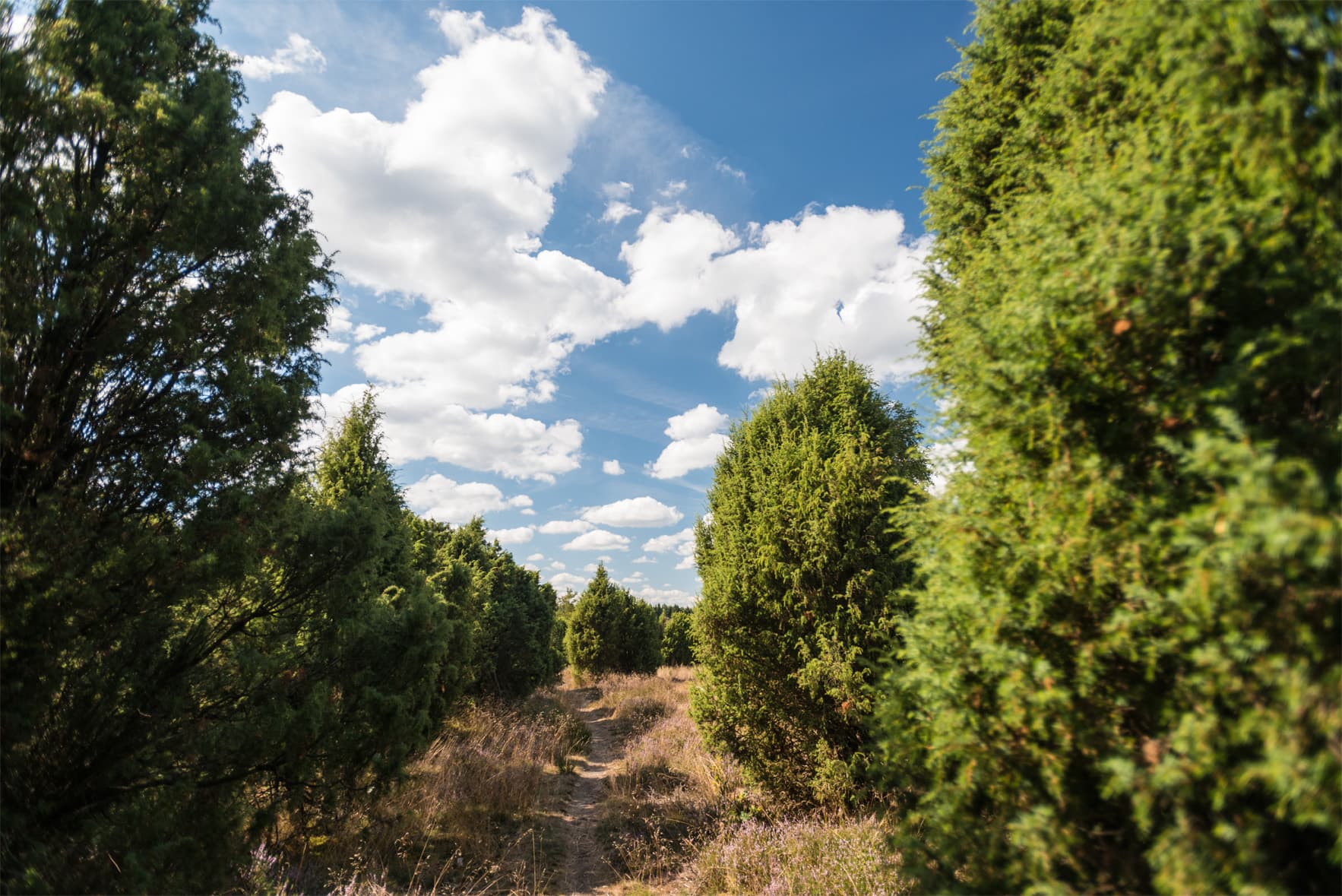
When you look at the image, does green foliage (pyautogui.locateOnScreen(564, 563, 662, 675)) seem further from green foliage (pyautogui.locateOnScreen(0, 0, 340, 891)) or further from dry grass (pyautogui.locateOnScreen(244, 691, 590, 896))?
green foliage (pyautogui.locateOnScreen(0, 0, 340, 891))

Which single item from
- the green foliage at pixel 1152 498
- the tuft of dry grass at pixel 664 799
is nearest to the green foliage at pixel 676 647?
the tuft of dry grass at pixel 664 799

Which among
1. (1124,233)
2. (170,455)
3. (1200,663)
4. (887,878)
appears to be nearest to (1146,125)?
(1124,233)

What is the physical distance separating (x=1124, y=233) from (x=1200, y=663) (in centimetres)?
160

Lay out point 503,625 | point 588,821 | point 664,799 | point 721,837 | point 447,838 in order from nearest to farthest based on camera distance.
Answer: point 721,837, point 447,838, point 664,799, point 588,821, point 503,625

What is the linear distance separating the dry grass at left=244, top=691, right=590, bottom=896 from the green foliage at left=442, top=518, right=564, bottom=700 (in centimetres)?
497

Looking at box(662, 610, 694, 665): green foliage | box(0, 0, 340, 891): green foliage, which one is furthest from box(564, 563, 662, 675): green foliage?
box(0, 0, 340, 891): green foliage

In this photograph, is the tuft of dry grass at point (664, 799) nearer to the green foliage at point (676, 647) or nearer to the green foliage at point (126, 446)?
the green foliage at point (126, 446)

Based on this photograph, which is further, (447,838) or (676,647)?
(676,647)

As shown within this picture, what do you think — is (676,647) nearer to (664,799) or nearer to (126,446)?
(664,799)

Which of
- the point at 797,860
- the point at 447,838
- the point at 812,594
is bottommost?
the point at 447,838

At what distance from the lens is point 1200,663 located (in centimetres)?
186

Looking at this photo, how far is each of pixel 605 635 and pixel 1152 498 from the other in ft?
92.5

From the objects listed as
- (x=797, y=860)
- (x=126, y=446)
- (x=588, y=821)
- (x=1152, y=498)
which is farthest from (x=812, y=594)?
(x=126, y=446)

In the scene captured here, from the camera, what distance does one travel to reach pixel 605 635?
28266 mm
